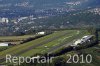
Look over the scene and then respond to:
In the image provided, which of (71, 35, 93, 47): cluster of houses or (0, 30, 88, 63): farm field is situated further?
(71, 35, 93, 47): cluster of houses

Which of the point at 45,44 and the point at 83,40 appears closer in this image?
the point at 45,44

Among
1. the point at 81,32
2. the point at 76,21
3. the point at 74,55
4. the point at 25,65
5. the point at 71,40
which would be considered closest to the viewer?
the point at 25,65

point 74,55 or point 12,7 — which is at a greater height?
point 74,55

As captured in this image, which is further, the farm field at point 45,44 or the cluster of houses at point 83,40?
the cluster of houses at point 83,40

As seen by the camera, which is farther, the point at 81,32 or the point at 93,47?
the point at 81,32

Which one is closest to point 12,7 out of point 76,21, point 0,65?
point 76,21

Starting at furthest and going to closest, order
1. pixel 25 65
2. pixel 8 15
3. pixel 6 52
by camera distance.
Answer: pixel 8 15 → pixel 6 52 → pixel 25 65

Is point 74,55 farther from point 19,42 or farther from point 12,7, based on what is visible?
point 12,7

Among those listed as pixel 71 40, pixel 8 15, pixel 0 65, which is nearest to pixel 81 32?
pixel 71 40
